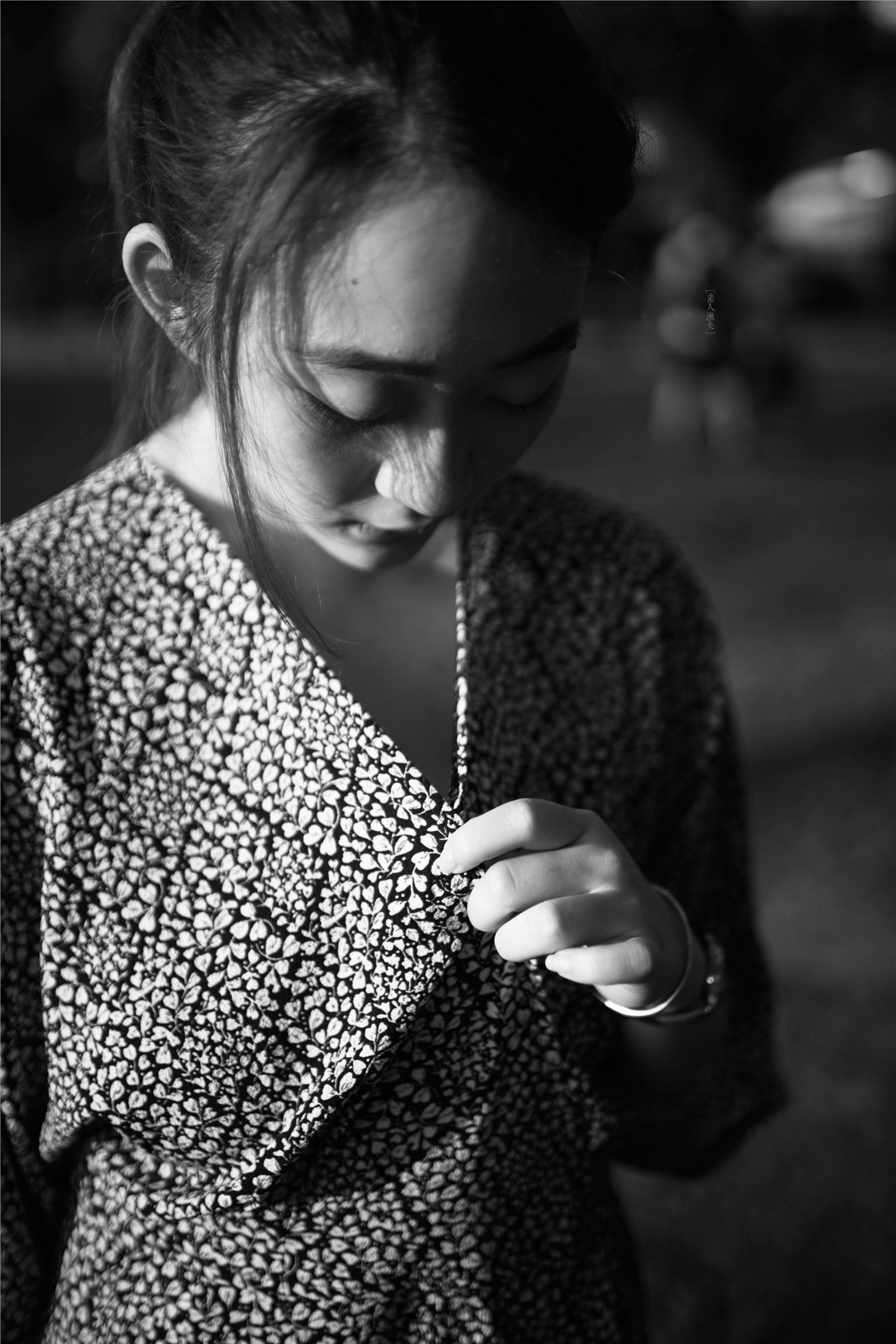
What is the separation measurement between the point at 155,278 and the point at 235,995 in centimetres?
66

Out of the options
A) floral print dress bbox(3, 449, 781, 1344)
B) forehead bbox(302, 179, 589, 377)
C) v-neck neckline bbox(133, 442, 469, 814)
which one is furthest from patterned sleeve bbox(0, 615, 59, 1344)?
forehead bbox(302, 179, 589, 377)

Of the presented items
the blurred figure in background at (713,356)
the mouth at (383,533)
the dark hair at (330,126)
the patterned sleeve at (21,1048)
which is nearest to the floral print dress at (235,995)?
the patterned sleeve at (21,1048)

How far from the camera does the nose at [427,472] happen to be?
3.30 feet

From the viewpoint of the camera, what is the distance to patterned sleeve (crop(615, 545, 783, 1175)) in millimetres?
1377

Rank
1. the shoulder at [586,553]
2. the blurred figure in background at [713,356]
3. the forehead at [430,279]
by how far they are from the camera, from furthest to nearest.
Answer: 1. the blurred figure in background at [713,356]
2. the shoulder at [586,553]
3. the forehead at [430,279]

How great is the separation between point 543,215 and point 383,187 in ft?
0.44

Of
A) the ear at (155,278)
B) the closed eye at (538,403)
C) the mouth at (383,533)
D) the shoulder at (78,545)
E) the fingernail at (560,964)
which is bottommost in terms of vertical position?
the fingernail at (560,964)

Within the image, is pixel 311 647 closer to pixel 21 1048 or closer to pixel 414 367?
pixel 414 367

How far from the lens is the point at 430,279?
903 millimetres

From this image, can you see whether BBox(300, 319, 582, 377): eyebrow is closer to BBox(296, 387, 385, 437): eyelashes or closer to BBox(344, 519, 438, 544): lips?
BBox(296, 387, 385, 437): eyelashes

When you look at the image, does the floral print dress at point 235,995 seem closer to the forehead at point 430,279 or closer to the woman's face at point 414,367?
the woman's face at point 414,367

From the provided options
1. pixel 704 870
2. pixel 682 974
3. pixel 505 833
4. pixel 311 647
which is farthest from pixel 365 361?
pixel 704 870

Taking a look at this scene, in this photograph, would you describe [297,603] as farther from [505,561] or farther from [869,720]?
[869,720]

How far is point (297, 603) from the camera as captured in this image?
3.84ft
